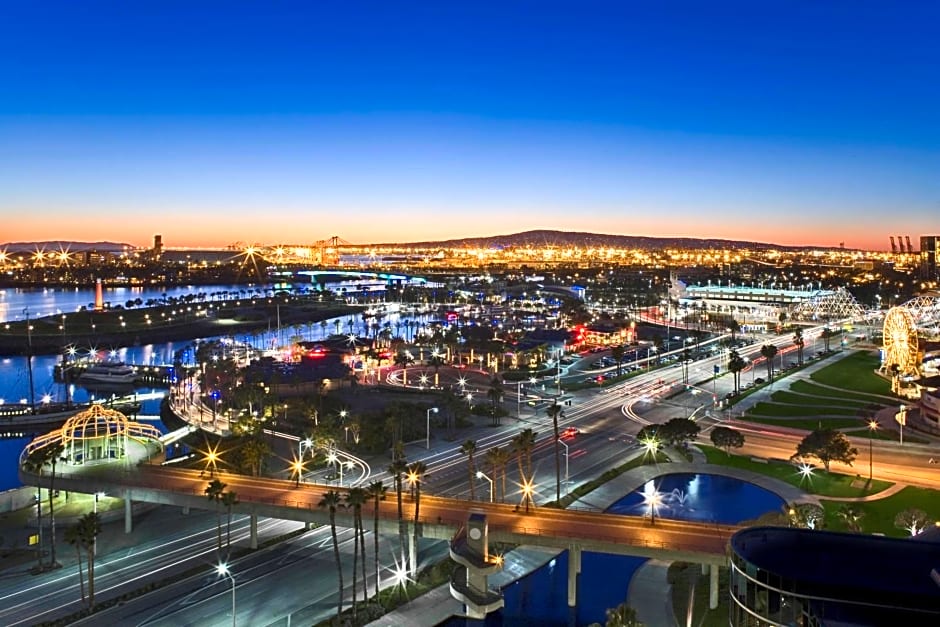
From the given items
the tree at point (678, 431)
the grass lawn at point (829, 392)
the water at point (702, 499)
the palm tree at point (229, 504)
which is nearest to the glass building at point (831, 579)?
the water at point (702, 499)

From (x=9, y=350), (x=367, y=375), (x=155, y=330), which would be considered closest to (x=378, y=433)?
(x=367, y=375)

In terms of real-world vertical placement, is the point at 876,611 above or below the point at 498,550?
above

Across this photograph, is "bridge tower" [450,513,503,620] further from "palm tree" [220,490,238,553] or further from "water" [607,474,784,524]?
"water" [607,474,784,524]

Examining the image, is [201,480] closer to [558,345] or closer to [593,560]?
[593,560]

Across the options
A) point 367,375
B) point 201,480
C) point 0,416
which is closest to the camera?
point 201,480

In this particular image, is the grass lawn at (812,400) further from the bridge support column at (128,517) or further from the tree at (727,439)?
the bridge support column at (128,517)

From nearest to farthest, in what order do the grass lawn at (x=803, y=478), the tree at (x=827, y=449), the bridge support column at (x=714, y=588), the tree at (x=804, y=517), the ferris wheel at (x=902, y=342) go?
the bridge support column at (x=714, y=588), the tree at (x=804, y=517), the grass lawn at (x=803, y=478), the tree at (x=827, y=449), the ferris wheel at (x=902, y=342)

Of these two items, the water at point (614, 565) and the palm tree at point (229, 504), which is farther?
the palm tree at point (229, 504)

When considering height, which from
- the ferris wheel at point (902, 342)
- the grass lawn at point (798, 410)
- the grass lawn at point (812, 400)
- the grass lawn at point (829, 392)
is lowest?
the grass lawn at point (798, 410)
